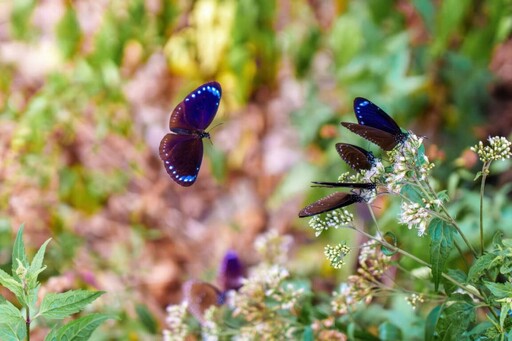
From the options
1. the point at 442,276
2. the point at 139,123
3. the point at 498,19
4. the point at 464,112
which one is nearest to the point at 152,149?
the point at 139,123

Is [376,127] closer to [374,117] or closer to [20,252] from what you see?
[374,117]

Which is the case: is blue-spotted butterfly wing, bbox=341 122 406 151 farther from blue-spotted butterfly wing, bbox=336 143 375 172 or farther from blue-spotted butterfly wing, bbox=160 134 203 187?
blue-spotted butterfly wing, bbox=160 134 203 187

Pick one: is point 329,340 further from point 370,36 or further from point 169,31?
point 169,31

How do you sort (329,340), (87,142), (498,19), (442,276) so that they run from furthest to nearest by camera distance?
1. (87,142)
2. (498,19)
3. (329,340)
4. (442,276)

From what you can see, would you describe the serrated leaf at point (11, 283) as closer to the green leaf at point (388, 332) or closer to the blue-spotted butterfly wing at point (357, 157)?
the blue-spotted butterfly wing at point (357, 157)

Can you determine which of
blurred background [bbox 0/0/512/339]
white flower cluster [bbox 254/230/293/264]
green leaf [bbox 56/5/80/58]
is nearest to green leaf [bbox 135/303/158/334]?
blurred background [bbox 0/0/512/339]

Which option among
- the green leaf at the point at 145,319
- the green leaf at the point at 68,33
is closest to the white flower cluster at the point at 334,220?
the green leaf at the point at 145,319
